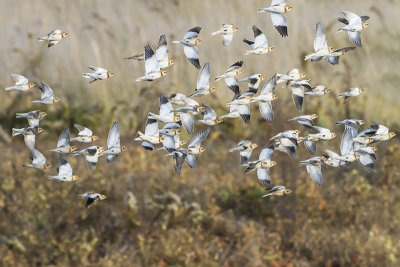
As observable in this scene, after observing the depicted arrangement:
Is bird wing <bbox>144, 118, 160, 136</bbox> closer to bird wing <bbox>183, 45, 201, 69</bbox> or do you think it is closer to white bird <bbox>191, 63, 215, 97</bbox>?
white bird <bbox>191, 63, 215, 97</bbox>

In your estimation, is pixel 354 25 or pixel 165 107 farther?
pixel 354 25

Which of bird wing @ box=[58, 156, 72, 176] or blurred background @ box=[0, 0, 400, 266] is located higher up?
bird wing @ box=[58, 156, 72, 176]

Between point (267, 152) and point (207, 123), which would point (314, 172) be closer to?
point (267, 152)

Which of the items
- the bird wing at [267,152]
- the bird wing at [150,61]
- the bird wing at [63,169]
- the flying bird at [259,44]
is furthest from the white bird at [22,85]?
the bird wing at [267,152]

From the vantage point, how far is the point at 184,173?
33.8 feet

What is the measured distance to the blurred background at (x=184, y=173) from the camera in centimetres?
957

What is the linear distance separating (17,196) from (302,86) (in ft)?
14.2

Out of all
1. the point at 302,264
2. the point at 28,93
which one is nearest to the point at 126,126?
the point at 28,93

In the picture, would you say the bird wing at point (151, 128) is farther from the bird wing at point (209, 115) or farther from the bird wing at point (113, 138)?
the bird wing at point (209, 115)

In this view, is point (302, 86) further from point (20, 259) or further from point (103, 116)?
point (103, 116)

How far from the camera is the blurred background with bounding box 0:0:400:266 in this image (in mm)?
9570

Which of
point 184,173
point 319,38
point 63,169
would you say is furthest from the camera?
point 184,173

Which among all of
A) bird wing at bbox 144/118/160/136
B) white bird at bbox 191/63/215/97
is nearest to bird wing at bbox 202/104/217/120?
white bird at bbox 191/63/215/97

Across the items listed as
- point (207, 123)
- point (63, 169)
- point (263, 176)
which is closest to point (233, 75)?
point (207, 123)
